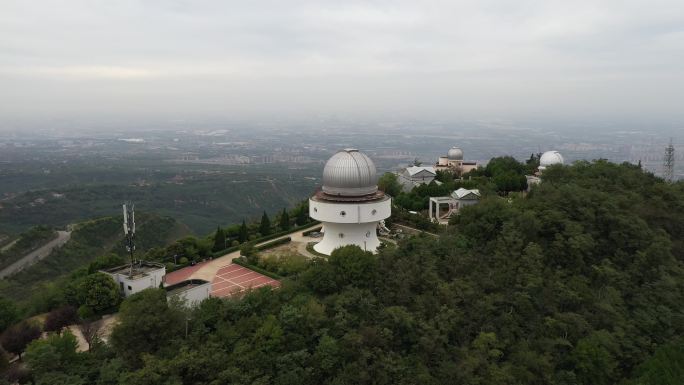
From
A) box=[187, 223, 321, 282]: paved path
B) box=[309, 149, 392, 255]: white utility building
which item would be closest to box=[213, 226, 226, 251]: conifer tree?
box=[187, 223, 321, 282]: paved path

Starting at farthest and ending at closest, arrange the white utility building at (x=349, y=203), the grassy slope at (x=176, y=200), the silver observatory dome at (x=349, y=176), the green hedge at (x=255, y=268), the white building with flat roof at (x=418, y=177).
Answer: the grassy slope at (x=176, y=200) → the white building with flat roof at (x=418, y=177) → the silver observatory dome at (x=349, y=176) → the white utility building at (x=349, y=203) → the green hedge at (x=255, y=268)

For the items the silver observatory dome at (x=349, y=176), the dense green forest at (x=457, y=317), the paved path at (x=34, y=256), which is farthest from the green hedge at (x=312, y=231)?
the paved path at (x=34, y=256)

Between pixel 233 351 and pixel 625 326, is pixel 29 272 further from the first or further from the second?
pixel 625 326

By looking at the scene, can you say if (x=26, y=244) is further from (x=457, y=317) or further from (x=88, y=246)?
(x=457, y=317)

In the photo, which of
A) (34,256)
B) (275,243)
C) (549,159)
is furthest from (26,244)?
(549,159)

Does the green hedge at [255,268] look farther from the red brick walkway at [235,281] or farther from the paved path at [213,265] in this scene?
the paved path at [213,265]
